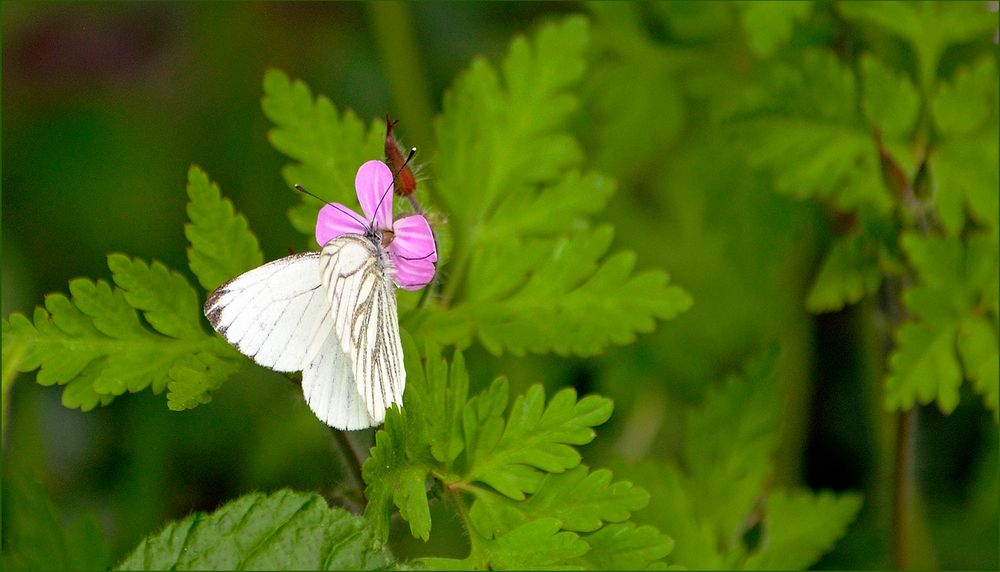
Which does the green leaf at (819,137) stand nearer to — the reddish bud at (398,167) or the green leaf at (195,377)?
the reddish bud at (398,167)

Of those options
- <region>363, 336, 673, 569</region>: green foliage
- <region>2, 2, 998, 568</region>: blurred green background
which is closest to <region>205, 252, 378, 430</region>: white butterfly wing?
<region>363, 336, 673, 569</region>: green foliage

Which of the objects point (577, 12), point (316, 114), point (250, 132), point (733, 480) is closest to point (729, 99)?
point (577, 12)

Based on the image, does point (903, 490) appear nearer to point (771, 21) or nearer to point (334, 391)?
point (771, 21)

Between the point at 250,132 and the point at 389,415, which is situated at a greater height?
the point at 250,132

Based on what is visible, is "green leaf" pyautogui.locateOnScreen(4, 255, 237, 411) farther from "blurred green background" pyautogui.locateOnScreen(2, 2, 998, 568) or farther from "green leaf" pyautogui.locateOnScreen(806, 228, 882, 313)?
"green leaf" pyautogui.locateOnScreen(806, 228, 882, 313)

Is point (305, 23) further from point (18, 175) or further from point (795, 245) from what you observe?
point (795, 245)
